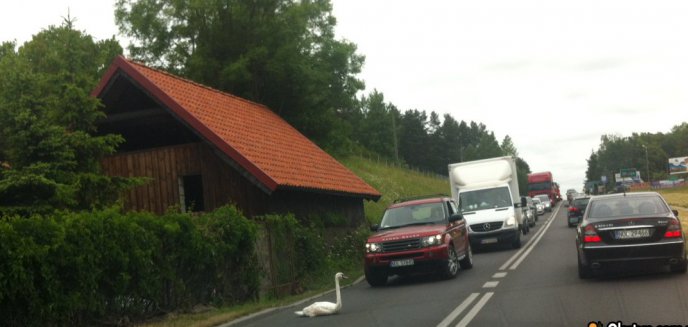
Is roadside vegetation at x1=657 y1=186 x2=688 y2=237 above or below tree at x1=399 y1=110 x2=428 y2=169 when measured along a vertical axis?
below

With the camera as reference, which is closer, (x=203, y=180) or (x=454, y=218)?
(x=454, y=218)

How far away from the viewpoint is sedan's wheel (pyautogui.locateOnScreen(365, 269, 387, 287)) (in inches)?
666

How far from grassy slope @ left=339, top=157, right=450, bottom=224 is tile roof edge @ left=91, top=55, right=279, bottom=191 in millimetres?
23385

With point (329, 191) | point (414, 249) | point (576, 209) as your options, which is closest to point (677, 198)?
point (576, 209)

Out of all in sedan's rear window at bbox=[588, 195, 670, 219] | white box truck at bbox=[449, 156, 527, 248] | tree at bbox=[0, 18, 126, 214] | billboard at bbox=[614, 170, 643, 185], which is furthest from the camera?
billboard at bbox=[614, 170, 643, 185]

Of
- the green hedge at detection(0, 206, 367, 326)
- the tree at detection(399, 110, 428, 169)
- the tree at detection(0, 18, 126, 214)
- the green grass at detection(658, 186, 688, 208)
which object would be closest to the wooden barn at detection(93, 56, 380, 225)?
the tree at detection(0, 18, 126, 214)

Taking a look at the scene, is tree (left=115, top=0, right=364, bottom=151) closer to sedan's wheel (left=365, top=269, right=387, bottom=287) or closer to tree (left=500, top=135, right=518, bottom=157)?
sedan's wheel (left=365, top=269, right=387, bottom=287)

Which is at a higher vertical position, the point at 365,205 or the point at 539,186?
the point at 539,186

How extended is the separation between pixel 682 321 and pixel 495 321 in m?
2.21

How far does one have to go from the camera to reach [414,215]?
1862 centimetres

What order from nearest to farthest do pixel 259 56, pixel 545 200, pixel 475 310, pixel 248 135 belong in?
pixel 475 310, pixel 248 135, pixel 259 56, pixel 545 200

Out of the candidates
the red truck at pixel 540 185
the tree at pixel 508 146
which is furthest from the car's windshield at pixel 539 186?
the tree at pixel 508 146

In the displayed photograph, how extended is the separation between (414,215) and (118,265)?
8624mm

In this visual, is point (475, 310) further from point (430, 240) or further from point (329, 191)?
point (329, 191)
